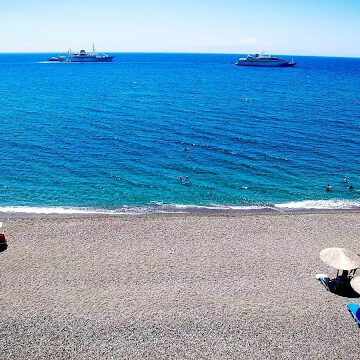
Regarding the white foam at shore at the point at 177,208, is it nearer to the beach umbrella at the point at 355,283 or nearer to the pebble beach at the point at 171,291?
the pebble beach at the point at 171,291

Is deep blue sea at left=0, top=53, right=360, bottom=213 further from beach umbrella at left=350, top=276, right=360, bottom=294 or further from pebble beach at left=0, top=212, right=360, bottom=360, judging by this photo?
beach umbrella at left=350, top=276, right=360, bottom=294

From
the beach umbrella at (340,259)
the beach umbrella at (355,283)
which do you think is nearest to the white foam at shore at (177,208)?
the beach umbrella at (340,259)

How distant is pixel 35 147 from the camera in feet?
165

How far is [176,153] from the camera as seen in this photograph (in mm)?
48375

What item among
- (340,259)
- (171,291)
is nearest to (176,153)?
(171,291)

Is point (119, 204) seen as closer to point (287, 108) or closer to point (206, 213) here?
point (206, 213)

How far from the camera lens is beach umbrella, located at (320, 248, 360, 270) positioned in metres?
20.9

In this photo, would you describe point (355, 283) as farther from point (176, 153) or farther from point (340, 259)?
point (176, 153)

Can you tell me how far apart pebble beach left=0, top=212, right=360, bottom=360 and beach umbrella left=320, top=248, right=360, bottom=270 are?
2.02m

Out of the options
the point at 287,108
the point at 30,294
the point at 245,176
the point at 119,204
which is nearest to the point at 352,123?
the point at 287,108

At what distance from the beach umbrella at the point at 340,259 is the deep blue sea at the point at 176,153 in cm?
1380

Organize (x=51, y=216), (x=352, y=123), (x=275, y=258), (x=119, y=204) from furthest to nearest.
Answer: (x=352, y=123)
(x=119, y=204)
(x=51, y=216)
(x=275, y=258)

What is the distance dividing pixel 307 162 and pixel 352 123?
23968 millimetres

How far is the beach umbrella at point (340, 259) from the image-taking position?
20859 mm
